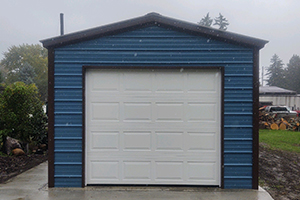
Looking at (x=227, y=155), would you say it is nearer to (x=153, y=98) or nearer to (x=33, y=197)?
(x=153, y=98)

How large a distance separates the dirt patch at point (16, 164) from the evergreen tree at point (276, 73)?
55.0 m

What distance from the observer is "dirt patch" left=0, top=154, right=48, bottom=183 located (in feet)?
20.5

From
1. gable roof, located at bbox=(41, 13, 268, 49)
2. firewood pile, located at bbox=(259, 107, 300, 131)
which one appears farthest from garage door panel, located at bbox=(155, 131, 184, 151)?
firewood pile, located at bbox=(259, 107, 300, 131)

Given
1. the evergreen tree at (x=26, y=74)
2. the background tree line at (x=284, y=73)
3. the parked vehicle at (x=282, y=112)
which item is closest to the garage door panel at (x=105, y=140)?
the parked vehicle at (x=282, y=112)

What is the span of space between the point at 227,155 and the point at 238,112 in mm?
827

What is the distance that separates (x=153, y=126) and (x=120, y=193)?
1335 millimetres

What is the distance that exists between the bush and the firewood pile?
41.7 feet

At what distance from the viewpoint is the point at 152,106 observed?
16.7 feet

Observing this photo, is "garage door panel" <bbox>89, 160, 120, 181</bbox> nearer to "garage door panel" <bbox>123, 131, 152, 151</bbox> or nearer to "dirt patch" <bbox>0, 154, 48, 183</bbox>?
"garage door panel" <bbox>123, 131, 152, 151</bbox>

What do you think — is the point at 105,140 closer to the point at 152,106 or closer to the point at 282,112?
the point at 152,106

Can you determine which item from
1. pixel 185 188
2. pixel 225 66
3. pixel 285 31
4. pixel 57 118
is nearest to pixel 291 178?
pixel 185 188

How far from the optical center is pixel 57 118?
504 cm

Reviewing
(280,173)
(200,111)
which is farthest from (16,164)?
(280,173)

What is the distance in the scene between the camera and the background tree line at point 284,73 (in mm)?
53188
